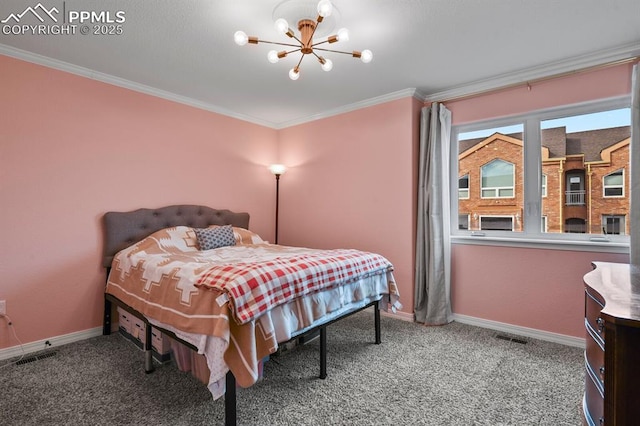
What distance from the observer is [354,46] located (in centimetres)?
246

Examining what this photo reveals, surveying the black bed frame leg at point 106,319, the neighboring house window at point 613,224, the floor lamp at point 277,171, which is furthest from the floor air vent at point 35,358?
the neighboring house window at point 613,224

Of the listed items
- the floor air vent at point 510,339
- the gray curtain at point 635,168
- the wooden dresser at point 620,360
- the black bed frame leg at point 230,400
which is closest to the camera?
the wooden dresser at point 620,360

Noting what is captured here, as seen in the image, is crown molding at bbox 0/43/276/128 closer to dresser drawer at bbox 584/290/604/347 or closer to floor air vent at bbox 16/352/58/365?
floor air vent at bbox 16/352/58/365

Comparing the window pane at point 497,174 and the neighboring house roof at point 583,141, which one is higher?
the neighboring house roof at point 583,141

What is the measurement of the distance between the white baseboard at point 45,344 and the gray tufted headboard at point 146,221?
0.61 m

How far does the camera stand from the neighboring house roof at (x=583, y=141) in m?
2.63

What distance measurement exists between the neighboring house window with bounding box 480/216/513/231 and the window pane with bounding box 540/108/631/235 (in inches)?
11.2

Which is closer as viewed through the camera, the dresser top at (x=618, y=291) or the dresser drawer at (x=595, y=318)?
the dresser top at (x=618, y=291)

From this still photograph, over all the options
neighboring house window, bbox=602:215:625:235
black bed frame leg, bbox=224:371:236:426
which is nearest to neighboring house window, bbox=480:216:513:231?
neighboring house window, bbox=602:215:625:235

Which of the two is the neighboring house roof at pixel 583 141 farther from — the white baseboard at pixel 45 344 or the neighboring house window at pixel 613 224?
the white baseboard at pixel 45 344

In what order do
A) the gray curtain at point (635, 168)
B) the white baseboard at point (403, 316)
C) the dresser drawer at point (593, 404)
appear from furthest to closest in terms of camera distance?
the white baseboard at point (403, 316), the gray curtain at point (635, 168), the dresser drawer at point (593, 404)

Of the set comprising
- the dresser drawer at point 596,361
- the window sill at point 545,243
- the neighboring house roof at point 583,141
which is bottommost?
the dresser drawer at point 596,361

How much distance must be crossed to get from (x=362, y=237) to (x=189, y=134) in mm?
2346

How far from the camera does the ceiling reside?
1995mm
